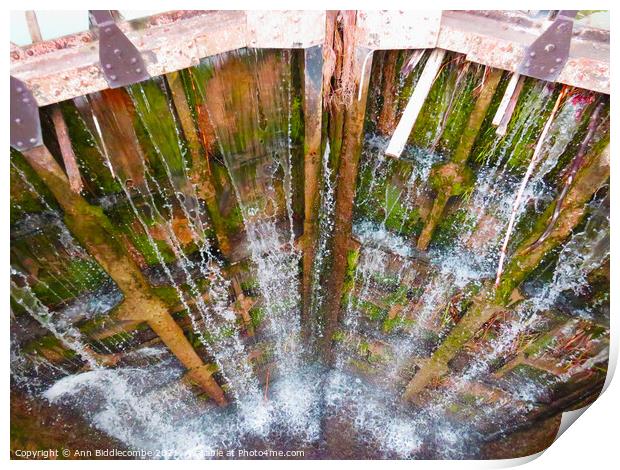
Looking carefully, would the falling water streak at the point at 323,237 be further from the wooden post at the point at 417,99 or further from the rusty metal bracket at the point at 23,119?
the rusty metal bracket at the point at 23,119

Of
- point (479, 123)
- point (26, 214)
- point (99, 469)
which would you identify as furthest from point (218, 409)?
point (479, 123)

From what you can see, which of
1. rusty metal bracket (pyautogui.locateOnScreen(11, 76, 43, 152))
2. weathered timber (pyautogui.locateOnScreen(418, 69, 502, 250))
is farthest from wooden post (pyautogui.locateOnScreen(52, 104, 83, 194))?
weathered timber (pyautogui.locateOnScreen(418, 69, 502, 250))

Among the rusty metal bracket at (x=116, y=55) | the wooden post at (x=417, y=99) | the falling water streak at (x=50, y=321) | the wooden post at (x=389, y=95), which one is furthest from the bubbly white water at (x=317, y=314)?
the wooden post at (x=417, y=99)

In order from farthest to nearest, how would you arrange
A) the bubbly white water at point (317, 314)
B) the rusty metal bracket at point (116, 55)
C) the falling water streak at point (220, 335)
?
the falling water streak at point (220, 335) < the bubbly white water at point (317, 314) < the rusty metal bracket at point (116, 55)

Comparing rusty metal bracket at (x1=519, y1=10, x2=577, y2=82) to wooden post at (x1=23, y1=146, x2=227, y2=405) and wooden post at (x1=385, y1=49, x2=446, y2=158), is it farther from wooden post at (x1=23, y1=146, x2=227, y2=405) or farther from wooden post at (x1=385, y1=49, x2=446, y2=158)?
wooden post at (x1=23, y1=146, x2=227, y2=405)

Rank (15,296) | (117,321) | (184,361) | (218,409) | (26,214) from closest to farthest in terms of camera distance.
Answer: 1. (26,214)
2. (15,296)
3. (117,321)
4. (184,361)
5. (218,409)

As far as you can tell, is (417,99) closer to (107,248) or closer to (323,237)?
(323,237)

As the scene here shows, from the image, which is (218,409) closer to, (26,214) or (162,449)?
(162,449)
